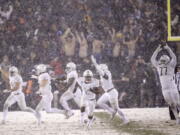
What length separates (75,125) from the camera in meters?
11.4

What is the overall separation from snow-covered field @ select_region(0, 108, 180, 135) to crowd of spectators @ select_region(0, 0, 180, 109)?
1951 millimetres

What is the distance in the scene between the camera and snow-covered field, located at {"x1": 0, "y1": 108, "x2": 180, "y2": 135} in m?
9.88

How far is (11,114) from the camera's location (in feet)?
47.3

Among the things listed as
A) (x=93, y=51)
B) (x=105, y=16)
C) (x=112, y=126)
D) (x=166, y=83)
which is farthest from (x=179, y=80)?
(x=105, y=16)

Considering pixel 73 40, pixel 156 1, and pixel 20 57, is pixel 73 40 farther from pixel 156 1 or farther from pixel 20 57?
pixel 156 1

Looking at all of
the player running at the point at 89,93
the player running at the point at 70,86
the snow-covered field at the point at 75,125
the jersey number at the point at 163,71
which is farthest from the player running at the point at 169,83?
the player running at the point at 70,86

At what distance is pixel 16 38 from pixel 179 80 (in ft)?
22.1

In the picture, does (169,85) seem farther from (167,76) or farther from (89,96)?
(89,96)

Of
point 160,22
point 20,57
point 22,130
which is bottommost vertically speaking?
point 22,130

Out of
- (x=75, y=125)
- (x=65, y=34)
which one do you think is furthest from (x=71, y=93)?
(x=65, y=34)

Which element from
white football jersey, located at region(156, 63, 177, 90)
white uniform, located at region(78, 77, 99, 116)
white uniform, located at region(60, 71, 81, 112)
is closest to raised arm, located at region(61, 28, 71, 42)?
white uniform, located at region(60, 71, 81, 112)

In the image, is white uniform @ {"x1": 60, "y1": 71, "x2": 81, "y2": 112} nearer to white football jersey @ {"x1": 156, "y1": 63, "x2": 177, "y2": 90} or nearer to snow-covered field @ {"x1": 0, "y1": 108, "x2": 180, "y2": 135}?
snow-covered field @ {"x1": 0, "y1": 108, "x2": 180, "y2": 135}

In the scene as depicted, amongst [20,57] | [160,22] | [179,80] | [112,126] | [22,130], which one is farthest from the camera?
[160,22]

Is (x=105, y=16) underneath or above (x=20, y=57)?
above
